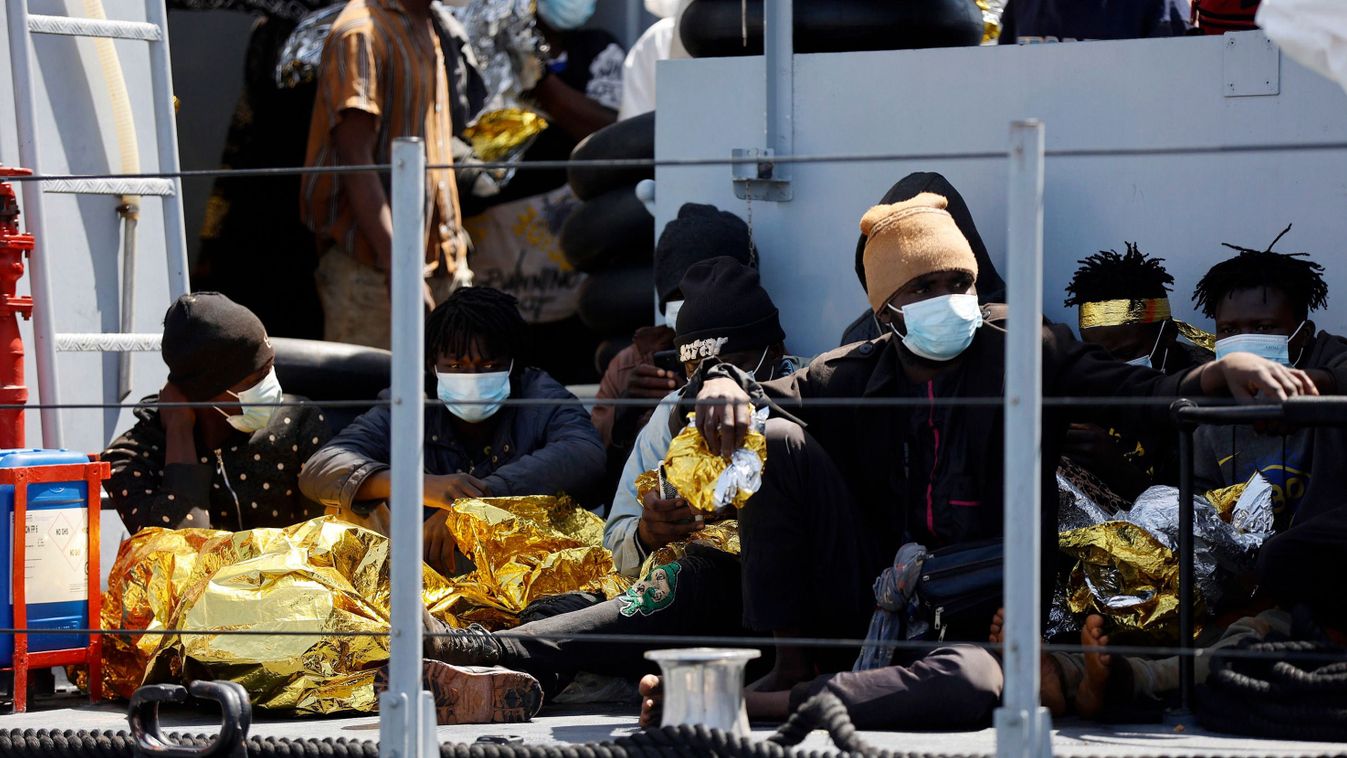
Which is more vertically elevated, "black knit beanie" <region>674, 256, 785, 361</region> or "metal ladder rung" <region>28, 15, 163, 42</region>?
"metal ladder rung" <region>28, 15, 163, 42</region>

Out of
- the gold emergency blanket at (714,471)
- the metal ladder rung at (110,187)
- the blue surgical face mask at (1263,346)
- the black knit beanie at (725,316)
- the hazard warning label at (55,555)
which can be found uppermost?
the metal ladder rung at (110,187)

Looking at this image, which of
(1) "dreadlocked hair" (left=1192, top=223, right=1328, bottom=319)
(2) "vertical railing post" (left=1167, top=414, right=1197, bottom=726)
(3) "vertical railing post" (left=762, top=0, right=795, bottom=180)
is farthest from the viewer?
(3) "vertical railing post" (left=762, top=0, right=795, bottom=180)

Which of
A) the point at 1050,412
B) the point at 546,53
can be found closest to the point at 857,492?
the point at 1050,412

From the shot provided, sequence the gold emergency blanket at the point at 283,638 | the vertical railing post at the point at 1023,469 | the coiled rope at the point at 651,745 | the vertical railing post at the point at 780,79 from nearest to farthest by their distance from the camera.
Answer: the vertical railing post at the point at 1023,469 < the coiled rope at the point at 651,745 < the gold emergency blanket at the point at 283,638 < the vertical railing post at the point at 780,79

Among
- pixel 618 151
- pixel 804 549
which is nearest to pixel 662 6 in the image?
pixel 618 151

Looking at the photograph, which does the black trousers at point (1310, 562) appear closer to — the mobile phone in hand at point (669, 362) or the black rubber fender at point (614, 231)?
the mobile phone in hand at point (669, 362)

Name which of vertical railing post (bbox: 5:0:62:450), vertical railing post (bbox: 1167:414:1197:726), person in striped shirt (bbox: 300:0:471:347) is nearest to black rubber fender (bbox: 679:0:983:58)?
person in striped shirt (bbox: 300:0:471:347)

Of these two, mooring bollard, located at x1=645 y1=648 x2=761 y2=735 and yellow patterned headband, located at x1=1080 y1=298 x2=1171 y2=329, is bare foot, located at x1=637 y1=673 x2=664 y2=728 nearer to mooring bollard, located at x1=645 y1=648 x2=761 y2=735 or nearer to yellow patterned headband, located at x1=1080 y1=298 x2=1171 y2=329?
mooring bollard, located at x1=645 y1=648 x2=761 y2=735

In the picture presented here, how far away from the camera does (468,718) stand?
142 inches

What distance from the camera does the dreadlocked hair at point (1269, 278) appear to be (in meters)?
4.17

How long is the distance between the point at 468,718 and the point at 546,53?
14.1ft

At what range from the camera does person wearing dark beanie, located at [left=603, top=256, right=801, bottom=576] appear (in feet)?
13.9

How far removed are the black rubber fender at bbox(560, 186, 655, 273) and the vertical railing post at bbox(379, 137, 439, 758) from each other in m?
3.24

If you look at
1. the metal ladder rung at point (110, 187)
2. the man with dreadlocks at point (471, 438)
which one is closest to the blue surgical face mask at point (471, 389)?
the man with dreadlocks at point (471, 438)
